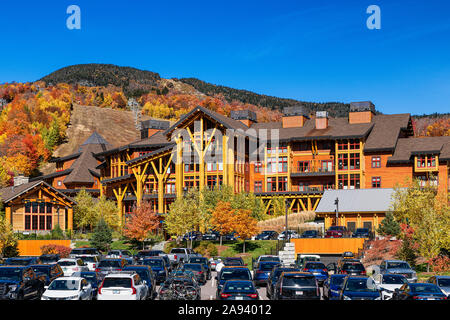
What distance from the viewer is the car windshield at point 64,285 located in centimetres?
2630

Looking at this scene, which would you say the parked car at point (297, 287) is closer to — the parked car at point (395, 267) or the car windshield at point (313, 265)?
the parked car at point (395, 267)

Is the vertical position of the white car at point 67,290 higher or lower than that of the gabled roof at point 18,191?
lower

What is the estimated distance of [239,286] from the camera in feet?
83.6

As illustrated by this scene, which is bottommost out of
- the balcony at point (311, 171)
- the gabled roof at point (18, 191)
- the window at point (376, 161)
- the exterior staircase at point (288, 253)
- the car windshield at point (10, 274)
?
the exterior staircase at point (288, 253)

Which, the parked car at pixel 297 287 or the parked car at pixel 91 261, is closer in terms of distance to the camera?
the parked car at pixel 297 287

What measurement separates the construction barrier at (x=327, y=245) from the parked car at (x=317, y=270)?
66.6ft

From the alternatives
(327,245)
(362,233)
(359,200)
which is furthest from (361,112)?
(327,245)

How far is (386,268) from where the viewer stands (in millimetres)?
35656

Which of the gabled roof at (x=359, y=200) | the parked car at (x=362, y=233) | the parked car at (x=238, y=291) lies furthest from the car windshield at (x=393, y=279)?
the gabled roof at (x=359, y=200)

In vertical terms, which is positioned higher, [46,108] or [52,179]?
[46,108]

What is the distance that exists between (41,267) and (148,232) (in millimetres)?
34597

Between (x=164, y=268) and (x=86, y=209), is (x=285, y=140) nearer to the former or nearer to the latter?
(x=86, y=209)

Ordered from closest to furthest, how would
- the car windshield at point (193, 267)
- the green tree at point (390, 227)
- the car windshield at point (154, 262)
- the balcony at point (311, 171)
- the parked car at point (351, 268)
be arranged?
the parked car at point (351, 268)
the car windshield at point (193, 267)
the car windshield at point (154, 262)
the green tree at point (390, 227)
the balcony at point (311, 171)
